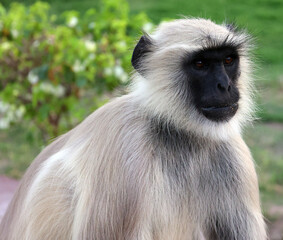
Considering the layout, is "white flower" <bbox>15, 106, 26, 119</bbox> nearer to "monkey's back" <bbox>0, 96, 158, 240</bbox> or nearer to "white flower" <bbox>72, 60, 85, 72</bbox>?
"white flower" <bbox>72, 60, 85, 72</bbox>

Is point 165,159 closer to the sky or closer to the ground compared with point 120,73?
closer to the sky

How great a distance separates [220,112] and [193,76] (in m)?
0.24

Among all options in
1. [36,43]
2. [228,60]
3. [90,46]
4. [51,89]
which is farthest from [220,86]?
[36,43]

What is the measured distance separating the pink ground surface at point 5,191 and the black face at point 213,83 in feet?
7.06

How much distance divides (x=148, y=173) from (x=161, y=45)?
0.70 metres

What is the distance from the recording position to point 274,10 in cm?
1086

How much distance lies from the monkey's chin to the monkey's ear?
0.44 m

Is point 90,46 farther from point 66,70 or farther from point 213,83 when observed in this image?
point 213,83

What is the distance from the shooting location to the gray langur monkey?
3.23 meters

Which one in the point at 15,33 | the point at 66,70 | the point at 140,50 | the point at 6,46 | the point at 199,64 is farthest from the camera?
the point at 15,33

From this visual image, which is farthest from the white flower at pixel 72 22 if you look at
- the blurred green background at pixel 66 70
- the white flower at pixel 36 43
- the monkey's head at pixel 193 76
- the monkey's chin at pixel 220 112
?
the monkey's chin at pixel 220 112

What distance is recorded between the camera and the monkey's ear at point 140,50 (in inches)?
135

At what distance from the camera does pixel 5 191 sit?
521 cm

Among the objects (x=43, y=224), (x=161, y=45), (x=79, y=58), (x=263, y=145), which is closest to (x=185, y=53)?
(x=161, y=45)
